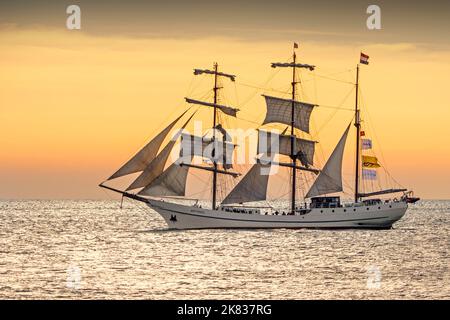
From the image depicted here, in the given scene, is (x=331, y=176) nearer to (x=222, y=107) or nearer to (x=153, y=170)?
(x=222, y=107)

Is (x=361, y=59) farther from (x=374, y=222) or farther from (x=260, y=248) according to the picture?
(x=260, y=248)

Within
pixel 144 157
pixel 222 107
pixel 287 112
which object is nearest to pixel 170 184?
pixel 144 157

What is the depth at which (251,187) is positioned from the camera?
91.6 meters

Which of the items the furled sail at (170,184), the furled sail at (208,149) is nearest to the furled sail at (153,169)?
the furled sail at (170,184)

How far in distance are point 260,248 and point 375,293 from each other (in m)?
26.9

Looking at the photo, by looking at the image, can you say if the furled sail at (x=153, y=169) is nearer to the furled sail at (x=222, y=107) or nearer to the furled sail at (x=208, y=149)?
the furled sail at (x=208, y=149)

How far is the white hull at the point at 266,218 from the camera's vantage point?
93125 millimetres

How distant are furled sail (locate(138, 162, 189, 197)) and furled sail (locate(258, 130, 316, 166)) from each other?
11560 mm

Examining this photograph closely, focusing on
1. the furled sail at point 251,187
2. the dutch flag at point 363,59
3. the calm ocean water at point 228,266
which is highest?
the dutch flag at point 363,59

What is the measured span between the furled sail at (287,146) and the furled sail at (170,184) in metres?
11.6

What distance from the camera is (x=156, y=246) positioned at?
77562 mm

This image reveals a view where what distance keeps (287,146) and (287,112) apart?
3309 millimetres

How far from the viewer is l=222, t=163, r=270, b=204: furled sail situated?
3588 inches

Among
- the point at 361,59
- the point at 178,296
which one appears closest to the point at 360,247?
the point at 361,59
